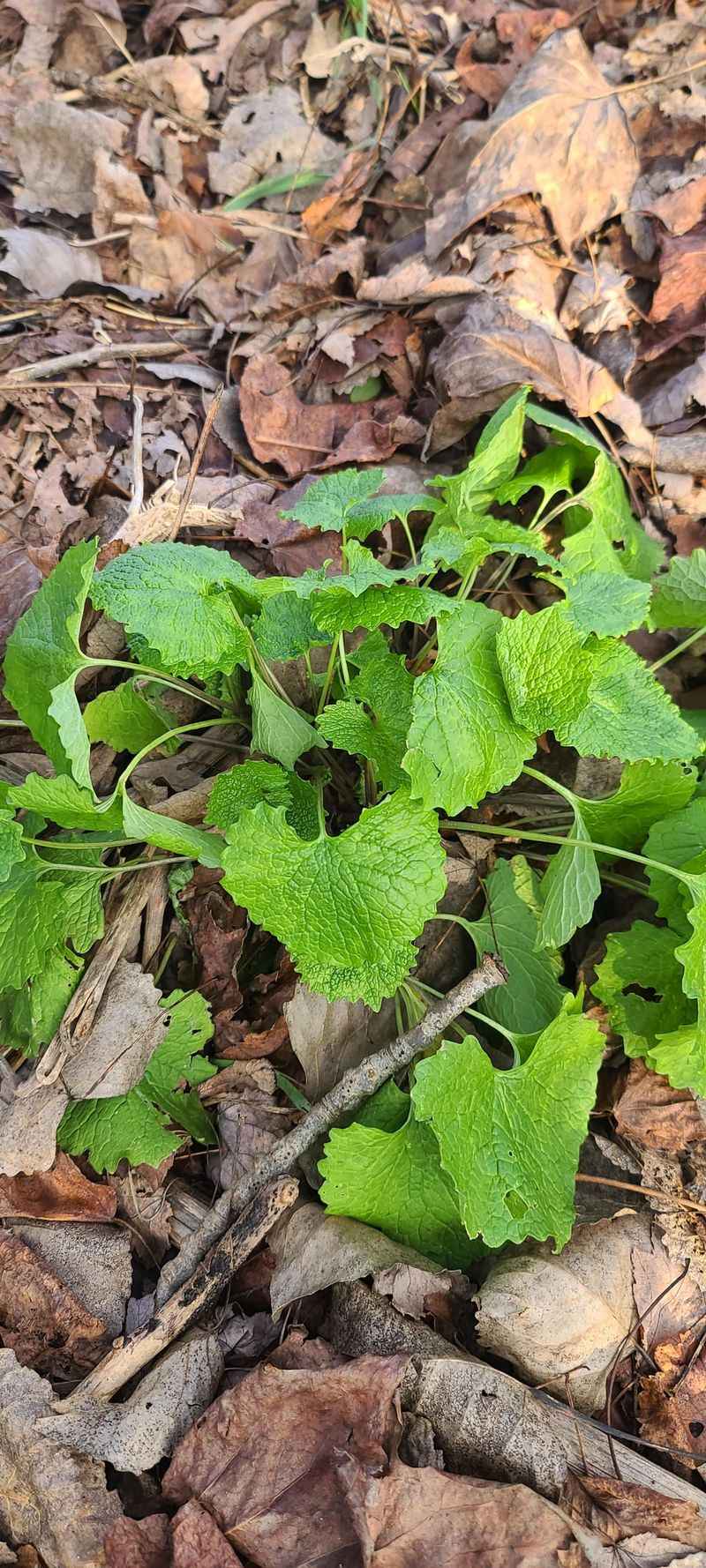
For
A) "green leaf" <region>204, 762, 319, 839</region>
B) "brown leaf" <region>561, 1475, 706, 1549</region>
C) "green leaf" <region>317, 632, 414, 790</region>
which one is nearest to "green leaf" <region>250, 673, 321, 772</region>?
"green leaf" <region>204, 762, 319, 839</region>

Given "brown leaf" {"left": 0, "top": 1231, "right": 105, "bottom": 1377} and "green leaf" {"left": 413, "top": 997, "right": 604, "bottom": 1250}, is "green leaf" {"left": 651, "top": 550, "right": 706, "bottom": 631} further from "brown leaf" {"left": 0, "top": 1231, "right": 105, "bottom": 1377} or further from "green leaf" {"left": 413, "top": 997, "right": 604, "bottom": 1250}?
"brown leaf" {"left": 0, "top": 1231, "right": 105, "bottom": 1377}

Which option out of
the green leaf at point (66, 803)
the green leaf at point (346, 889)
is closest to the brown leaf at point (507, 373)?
the green leaf at point (346, 889)

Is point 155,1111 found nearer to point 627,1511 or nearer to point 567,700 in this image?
point 627,1511

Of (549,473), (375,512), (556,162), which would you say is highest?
(556,162)

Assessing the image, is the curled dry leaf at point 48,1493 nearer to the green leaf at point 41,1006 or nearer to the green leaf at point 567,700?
the green leaf at point 41,1006

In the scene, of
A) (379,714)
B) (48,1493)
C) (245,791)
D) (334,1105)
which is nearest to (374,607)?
(379,714)

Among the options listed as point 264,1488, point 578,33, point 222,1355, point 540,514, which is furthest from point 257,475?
point 264,1488

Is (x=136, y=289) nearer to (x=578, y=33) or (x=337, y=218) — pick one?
(x=337, y=218)
